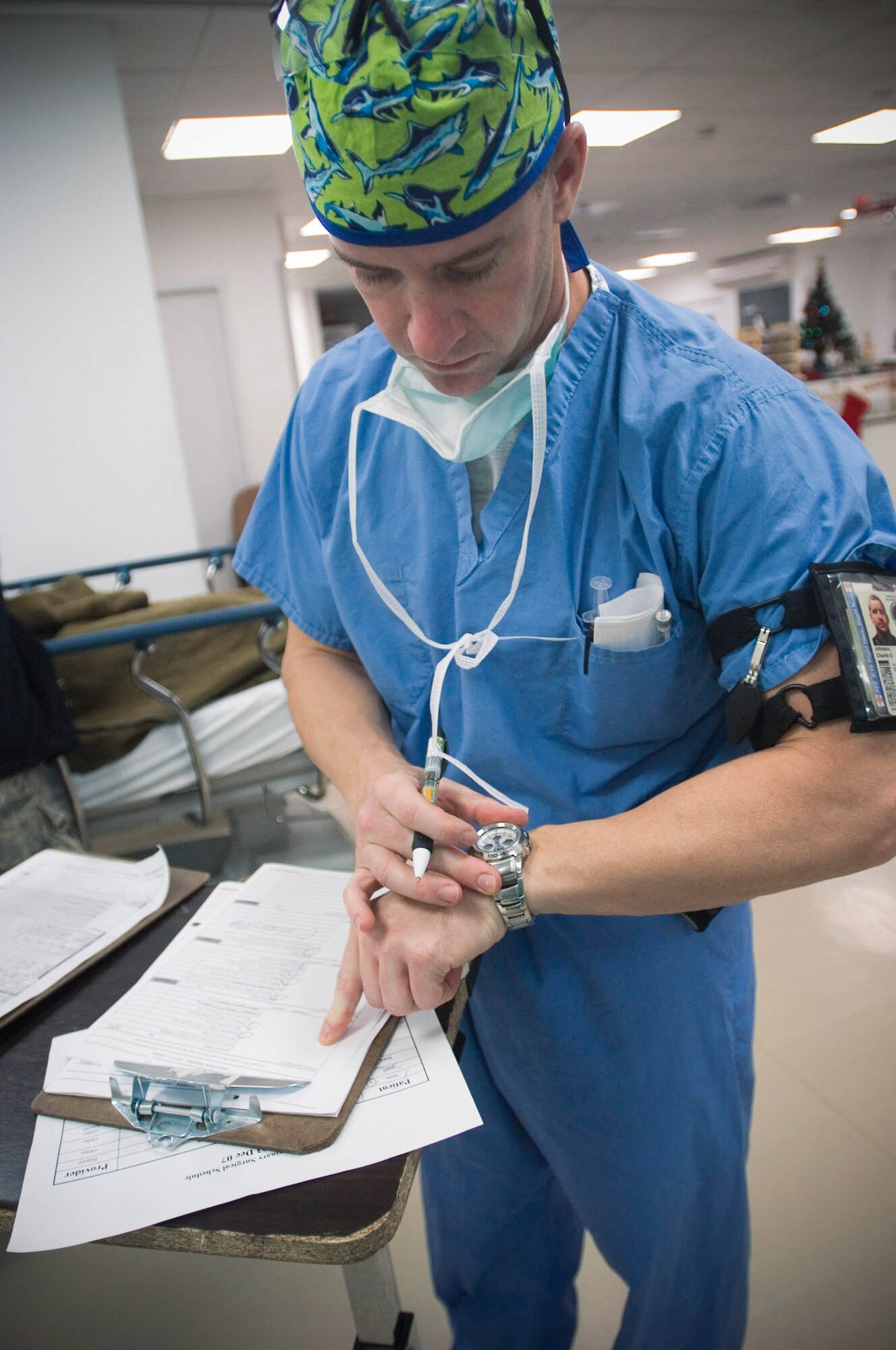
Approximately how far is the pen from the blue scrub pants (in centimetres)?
23

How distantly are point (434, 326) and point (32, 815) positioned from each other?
1.90 metres

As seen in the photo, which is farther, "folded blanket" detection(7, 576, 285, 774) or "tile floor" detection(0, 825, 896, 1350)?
"folded blanket" detection(7, 576, 285, 774)

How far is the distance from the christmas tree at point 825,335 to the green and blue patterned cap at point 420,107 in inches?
304

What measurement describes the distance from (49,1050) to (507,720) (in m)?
0.53

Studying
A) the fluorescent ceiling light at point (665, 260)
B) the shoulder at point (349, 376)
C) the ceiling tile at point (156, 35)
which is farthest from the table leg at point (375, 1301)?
the fluorescent ceiling light at point (665, 260)

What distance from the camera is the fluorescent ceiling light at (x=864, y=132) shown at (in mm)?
6426

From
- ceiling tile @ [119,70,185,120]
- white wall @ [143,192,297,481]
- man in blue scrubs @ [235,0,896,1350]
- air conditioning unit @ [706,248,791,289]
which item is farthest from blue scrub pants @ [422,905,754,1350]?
air conditioning unit @ [706,248,791,289]

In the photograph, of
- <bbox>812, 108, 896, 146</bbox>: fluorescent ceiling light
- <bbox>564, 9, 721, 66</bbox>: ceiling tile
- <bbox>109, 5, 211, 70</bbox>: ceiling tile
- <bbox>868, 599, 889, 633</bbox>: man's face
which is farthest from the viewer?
<bbox>812, 108, 896, 146</bbox>: fluorescent ceiling light

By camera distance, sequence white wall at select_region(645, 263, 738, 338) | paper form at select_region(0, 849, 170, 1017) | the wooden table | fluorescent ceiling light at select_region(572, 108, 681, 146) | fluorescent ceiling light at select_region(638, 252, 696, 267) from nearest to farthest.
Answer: the wooden table < paper form at select_region(0, 849, 170, 1017) < fluorescent ceiling light at select_region(572, 108, 681, 146) < fluorescent ceiling light at select_region(638, 252, 696, 267) < white wall at select_region(645, 263, 738, 338)

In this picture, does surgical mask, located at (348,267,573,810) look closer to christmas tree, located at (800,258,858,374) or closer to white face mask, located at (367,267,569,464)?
white face mask, located at (367,267,569,464)

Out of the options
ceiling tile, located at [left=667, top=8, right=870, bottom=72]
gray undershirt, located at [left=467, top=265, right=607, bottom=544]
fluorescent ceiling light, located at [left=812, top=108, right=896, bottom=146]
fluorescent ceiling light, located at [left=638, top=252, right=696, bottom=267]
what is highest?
fluorescent ceiling light, located at [left=638, top=252, right=696, bottom=267]

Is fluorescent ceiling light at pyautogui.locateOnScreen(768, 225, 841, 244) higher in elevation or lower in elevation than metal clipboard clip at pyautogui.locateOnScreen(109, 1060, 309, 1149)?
higher

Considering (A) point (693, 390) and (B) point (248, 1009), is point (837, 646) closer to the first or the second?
(A) point (693, 390)

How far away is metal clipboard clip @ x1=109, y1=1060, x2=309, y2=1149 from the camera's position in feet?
2.18
